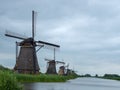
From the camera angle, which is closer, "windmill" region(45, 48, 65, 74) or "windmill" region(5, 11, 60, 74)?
"windmill" region(5, 11, 60, 74)

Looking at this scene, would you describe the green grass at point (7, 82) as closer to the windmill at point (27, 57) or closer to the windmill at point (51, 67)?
the windmill at point (27, 57)

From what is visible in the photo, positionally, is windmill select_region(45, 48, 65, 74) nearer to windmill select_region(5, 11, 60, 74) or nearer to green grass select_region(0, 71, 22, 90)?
windmill select_region(5, 11, 60, 74)

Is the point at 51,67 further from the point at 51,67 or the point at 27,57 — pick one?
the point at 27,57

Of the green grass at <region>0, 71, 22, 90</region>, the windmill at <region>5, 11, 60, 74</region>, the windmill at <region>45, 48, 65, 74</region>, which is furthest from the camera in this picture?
the windmill at <region>45, 48, 65, 74</region>

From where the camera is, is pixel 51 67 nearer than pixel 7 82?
No

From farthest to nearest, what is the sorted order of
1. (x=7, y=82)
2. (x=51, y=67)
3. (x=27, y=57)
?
1. (x=51, y=67)
2. (x=27, y=57)
3. (x=7, y=82)

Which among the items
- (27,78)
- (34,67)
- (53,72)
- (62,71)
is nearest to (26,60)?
(34,67)

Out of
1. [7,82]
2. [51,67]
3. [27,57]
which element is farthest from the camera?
[51,67]

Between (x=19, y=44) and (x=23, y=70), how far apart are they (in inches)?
143

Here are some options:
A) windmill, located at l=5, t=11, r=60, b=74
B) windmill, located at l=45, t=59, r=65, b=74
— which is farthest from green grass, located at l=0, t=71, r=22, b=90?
windmill, located at l=45, t=59, r=65, b=74

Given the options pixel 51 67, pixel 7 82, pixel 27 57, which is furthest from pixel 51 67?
pixel 7 82

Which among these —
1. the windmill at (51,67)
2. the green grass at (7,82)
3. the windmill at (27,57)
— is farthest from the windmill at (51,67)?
the green grass at (7,82)

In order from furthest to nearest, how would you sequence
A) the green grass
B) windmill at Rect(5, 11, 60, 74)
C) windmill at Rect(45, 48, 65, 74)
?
windmill at Rect(45, 48, 65, 74) → windmill at Rect(5, 11, 60, 74) → the green grass

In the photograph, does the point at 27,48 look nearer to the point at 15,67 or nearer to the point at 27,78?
the point at 15,67
